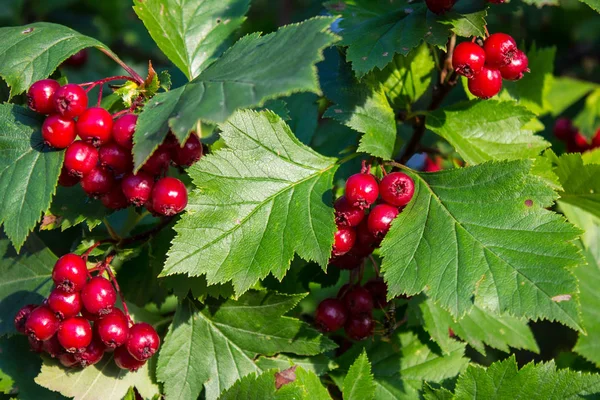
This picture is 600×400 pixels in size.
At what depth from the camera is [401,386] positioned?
2.06m

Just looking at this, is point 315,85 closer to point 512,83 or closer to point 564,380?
point 564,380

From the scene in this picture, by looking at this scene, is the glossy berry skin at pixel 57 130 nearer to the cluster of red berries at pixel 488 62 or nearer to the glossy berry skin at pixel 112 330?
the glossy berry skin at pixel 112 330

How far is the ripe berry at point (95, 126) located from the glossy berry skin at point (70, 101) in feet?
0.07

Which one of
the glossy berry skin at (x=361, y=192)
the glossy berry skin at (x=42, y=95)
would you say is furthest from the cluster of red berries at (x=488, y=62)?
the glossy berry skin at (x=42, y=95)

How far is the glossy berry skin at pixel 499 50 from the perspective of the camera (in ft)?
6.16

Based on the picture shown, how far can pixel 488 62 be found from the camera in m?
1.91

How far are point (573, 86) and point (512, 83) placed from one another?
6.53 feet

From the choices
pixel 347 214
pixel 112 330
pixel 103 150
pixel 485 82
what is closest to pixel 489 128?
pixel 485 82

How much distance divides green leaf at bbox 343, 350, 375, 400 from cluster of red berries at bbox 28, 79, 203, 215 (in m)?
0.61

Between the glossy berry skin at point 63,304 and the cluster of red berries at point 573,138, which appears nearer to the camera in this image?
the glossy berry skin at point 63,304

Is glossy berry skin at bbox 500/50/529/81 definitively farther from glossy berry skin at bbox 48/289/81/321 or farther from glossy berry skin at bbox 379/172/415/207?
glossy berry skin at bbox 48/289/81/321

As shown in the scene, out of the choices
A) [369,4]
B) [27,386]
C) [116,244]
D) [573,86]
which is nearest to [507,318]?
[369,4]

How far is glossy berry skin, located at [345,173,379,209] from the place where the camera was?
174 centimetres

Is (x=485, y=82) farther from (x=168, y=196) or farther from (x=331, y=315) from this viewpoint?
(x=168, y=196)
